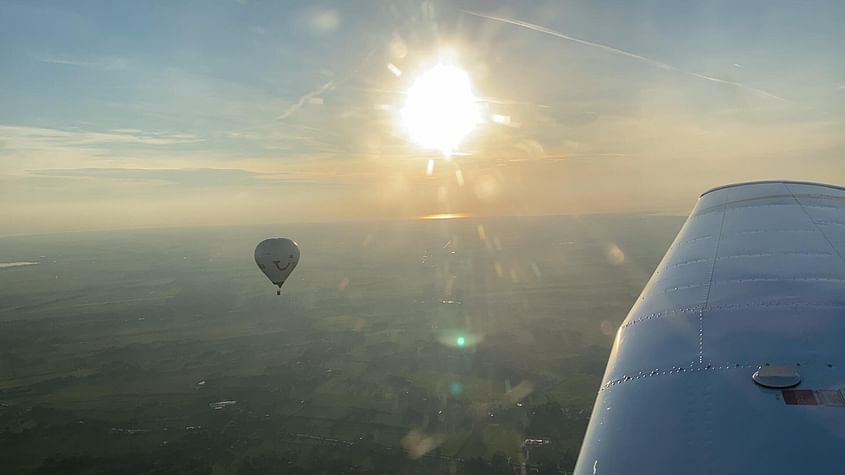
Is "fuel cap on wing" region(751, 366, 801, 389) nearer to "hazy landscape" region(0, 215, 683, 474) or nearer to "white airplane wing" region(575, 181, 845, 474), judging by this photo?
"white airplane wing" region(575, 181, 845, 474)

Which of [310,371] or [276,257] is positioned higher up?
[276,257]

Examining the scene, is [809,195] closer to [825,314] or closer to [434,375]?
[825,314]

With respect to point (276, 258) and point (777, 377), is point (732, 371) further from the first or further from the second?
point (276, 258)

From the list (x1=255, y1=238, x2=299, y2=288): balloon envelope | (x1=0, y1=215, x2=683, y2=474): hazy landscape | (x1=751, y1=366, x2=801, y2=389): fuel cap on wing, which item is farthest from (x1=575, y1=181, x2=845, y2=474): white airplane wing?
(x1=255, y1=238, x2=299, y2=288): balloon envelope

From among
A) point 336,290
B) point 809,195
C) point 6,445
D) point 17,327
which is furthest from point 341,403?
point 17,327

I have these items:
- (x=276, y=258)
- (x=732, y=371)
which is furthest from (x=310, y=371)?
(x=732, y=371)
